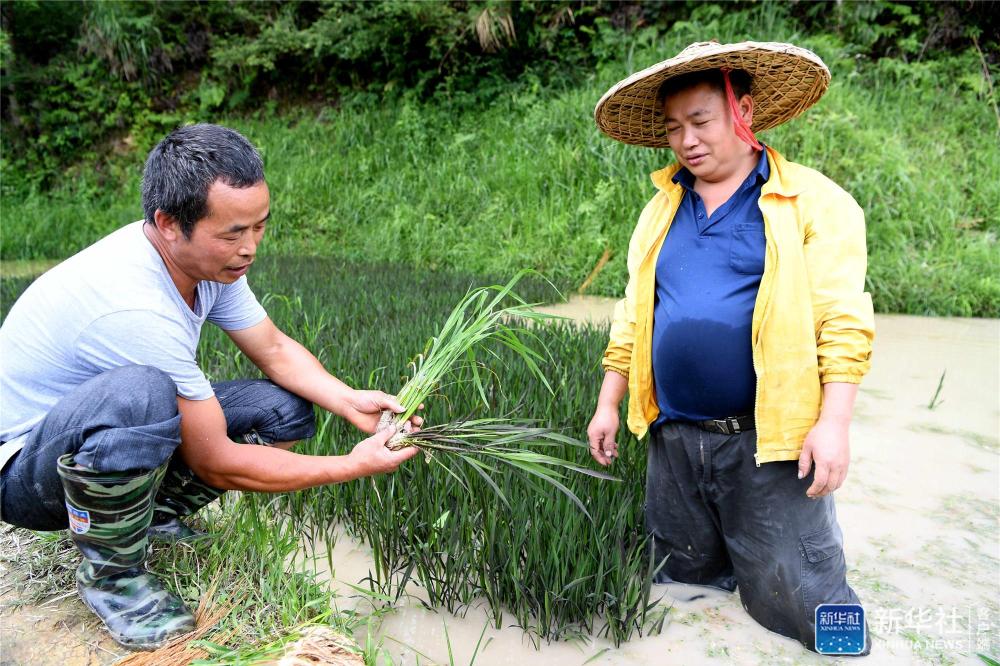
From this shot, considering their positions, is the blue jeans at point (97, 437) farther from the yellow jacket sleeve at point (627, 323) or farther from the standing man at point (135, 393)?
the yellow jacket sleeve at point (627, 323)

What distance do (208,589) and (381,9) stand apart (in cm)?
922

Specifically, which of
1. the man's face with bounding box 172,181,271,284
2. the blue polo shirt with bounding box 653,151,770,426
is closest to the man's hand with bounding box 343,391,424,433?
the man's face with bounding box 172,181,271,284

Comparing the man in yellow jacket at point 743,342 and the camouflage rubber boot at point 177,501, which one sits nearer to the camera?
the man in yellow jacket at point 743,342

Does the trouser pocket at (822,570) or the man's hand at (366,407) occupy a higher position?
the man's hand at (366,407)

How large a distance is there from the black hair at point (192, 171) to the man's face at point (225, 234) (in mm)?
16

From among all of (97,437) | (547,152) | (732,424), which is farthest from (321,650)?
(547,152)

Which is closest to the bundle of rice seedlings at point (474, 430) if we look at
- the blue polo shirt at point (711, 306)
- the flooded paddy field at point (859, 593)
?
the flooded paddy field at point (859, 593)

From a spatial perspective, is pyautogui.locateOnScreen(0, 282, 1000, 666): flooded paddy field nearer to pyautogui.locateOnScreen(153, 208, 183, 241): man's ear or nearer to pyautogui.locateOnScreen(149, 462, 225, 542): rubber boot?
pyautogui.locateOnScreen(149, 462, 225, 542): rubber boot

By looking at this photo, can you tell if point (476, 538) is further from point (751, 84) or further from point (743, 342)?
point (751, 84)

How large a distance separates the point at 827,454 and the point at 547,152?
6.51 metres

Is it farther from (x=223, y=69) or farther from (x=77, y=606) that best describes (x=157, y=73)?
(x=77, y=606)

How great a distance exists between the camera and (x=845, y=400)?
169 centimetres

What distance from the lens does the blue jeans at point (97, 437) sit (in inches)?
63.7

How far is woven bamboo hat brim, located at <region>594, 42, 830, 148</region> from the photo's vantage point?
1.79 metres
